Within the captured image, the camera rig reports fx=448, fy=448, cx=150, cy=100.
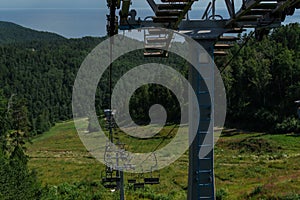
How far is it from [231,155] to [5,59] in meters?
98.8

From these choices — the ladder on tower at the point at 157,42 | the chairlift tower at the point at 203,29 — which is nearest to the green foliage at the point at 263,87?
the ladder on tower at the point at 157,42

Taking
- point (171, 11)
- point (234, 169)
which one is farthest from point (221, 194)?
point (171, 11)

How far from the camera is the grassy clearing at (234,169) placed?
71.5 feet

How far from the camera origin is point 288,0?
5.59 meters

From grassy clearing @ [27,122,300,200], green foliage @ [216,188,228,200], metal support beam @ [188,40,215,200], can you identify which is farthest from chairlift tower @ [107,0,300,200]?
green foliage @ [216,188,228,200]

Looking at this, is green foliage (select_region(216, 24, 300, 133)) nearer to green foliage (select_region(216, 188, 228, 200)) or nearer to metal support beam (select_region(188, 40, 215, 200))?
green foliage (select_region(216, 188, 228, 200))

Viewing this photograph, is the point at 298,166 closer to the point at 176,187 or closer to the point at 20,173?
the point at 176,187

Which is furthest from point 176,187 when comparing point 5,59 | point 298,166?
point 5,59

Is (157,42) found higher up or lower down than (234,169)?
higher up

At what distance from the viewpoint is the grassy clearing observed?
2178 centimetres

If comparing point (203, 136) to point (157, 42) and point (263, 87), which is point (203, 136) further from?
point (263, 87)

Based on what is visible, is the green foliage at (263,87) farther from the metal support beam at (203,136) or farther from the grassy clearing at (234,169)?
the metal support beam at (203,136)

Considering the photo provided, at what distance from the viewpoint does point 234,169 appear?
32.2 meters

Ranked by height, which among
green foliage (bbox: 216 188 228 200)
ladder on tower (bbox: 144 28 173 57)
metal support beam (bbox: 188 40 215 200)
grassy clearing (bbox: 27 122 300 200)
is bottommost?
grassy clearing (bbox: 27 122 300 200)
